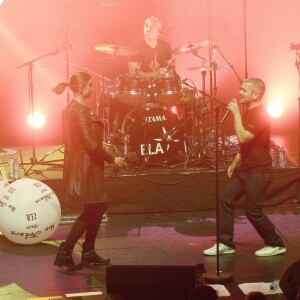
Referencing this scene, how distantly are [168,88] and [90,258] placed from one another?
375 centimetres

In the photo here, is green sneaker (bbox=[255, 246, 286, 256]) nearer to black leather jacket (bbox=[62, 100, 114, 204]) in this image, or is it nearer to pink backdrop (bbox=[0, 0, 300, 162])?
black leather jacket (bbox=[62, 100, 114, 204])

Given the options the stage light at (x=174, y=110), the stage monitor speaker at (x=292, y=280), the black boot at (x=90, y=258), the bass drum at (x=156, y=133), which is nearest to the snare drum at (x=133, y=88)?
the bass drum at (x=156, y=133)

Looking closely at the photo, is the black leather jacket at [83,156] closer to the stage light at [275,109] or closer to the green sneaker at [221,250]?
the green sneaker at [221,250]

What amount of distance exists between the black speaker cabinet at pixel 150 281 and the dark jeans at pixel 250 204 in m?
1.98

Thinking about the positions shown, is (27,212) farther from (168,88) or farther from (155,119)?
(168,88)

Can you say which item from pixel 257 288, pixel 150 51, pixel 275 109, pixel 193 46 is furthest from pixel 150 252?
pixel 275 109

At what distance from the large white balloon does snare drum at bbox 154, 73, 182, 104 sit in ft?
9.58

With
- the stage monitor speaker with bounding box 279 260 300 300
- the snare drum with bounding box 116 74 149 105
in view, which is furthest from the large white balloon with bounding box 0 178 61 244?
A: the stage monitor speaker with bounding box 279 260 300 300

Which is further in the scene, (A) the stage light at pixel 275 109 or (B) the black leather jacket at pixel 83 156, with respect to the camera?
(A) the stage light at pixel 275 109

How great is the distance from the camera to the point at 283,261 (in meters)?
7.06

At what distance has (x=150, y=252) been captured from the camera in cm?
751

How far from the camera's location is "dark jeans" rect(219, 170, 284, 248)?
7090 millimetres

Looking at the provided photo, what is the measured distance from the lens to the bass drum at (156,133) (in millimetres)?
10047

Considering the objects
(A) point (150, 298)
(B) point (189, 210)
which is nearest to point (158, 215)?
(B) point (189, 210)
